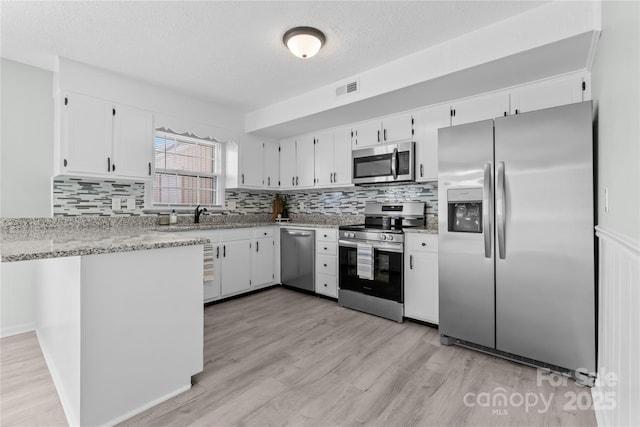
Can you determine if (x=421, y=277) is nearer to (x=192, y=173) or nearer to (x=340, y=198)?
(x=340, y=198)

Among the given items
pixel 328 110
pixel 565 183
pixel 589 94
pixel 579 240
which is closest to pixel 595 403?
pixel 579 240

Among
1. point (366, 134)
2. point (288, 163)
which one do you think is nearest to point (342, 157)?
point (366, 134)

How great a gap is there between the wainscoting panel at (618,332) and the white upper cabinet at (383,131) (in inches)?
79.8

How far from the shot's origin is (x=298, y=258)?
13.6 ft

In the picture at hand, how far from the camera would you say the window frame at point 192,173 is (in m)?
3.62

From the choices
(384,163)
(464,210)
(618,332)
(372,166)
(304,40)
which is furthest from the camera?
(372,166)

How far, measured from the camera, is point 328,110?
334 cm

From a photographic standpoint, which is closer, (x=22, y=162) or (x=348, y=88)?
(x=22, y=162)

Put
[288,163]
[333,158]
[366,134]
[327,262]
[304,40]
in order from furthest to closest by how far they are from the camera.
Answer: [288,163] < [333,158] < [327,262] < [366,134] < [304,40]

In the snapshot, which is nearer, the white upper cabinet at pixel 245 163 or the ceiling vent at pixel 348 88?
the ceiling vent at pixel 348 88

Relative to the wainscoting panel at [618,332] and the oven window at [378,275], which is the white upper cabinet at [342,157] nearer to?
the oven window at [378,275]

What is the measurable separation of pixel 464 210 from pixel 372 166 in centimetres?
135

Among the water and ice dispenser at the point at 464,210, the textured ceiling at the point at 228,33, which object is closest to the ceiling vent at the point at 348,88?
the textured ceiling at the point at 228,33

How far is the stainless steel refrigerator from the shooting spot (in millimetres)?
1985
